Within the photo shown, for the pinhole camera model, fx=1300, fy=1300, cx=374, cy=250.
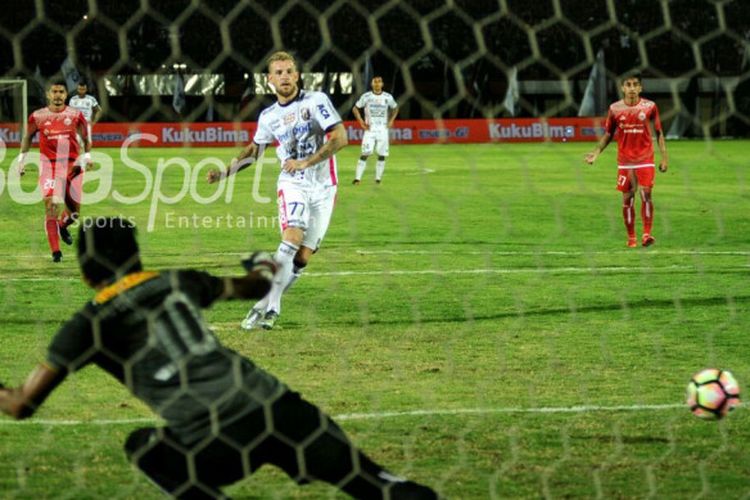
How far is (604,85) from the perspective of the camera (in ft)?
96.1

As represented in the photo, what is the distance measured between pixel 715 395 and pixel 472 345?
255cm

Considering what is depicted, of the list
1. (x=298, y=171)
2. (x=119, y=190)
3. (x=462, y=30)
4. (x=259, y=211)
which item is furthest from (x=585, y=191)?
(x=462, y=30)

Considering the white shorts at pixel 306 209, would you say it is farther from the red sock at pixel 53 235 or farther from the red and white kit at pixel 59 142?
the red and white kit at pixel 59 142

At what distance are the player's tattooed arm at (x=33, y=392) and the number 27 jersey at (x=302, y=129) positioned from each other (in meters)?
5.09

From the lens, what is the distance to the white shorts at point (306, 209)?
9.38 meters

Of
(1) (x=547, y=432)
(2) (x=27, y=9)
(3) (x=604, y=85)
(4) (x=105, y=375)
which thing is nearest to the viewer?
(1) (x=547, y=432)

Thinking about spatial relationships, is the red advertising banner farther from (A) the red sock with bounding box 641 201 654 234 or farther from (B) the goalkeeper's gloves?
(B) the goalkeeper's gloves

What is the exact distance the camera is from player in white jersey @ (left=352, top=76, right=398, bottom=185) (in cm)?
2475

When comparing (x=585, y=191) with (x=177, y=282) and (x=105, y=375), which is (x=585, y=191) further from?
(x=177, y=282)

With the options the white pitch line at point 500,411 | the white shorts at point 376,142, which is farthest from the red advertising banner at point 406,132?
the white pitch line at point 500,411

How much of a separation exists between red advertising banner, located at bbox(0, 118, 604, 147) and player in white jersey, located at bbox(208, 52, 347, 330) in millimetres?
28099

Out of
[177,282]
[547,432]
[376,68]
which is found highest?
[177,282]

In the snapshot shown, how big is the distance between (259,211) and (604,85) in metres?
13.0

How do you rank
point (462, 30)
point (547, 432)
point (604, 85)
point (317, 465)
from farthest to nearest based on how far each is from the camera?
1. point (462, 30)
2. point (604, 85)
3. point (547, 432)
4. point (317, 465)
